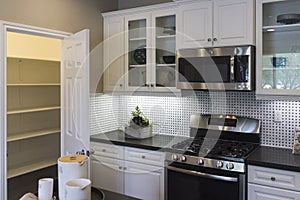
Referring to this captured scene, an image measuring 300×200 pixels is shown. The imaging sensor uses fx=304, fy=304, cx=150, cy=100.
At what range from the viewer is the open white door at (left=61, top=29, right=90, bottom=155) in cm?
284

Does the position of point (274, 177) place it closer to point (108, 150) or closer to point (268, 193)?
point (268, 193)

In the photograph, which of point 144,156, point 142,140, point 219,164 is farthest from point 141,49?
point 219,164

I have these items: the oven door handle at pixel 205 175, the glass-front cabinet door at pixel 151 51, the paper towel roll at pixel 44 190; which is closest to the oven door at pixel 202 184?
the oven door handle at pixel 205 175

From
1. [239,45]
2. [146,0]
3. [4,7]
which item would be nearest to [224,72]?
[239,45]

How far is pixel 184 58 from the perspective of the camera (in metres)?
3.04

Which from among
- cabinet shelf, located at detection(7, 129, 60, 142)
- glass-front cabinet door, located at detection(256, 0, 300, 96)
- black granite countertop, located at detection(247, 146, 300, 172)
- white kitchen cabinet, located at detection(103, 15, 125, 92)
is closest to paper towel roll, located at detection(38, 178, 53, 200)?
black granite countertop, located at detection(247, 146, 300, 172)

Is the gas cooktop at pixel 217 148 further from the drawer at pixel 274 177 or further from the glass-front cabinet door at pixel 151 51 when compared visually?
the glass-front cabinet door at pixel 151 51

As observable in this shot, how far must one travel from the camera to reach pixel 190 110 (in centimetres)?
348

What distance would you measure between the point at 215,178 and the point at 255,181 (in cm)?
32

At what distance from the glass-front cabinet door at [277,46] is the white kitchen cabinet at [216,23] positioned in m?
0.10

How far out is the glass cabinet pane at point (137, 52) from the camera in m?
3.45

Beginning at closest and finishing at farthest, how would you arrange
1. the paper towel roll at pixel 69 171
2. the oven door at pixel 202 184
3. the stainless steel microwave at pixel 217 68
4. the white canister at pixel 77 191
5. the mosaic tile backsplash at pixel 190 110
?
the white canister at pixel 77 191
the paper towel roll at pixel 69 171
the oven door at pixel 202 184
the stainless steel microwave at pixel 217 68
the mosaic tile backsplash at pixel 190 110

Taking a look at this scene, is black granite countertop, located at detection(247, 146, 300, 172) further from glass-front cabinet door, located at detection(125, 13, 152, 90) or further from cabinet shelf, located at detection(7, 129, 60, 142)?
cabinet shelf, located at detection(7, 129, 60, 142)

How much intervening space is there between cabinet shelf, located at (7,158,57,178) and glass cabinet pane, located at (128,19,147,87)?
A: 68.7 inches
